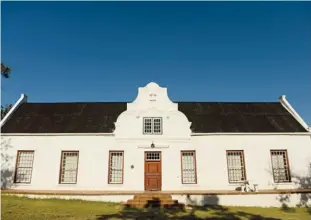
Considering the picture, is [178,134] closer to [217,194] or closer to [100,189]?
[217,194]

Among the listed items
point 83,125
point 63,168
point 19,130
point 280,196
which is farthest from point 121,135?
point 280,196

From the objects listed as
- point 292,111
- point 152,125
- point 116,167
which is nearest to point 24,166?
point 116,167

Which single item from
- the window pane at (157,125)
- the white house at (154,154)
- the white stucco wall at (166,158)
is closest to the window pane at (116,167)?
the white house at (154,154)

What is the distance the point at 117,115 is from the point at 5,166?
30.4 feet

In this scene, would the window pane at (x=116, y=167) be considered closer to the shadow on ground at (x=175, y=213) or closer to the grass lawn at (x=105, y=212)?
the grass lawn at (x=105, y=212)

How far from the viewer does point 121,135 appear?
66.3 feet

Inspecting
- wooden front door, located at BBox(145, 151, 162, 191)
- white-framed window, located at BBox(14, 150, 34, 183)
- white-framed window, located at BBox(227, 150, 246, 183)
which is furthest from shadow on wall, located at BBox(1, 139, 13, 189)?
white-framed window, located at BBox(227, 150, 246, 183)

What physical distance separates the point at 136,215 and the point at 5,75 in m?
11.5

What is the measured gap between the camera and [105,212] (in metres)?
14.3

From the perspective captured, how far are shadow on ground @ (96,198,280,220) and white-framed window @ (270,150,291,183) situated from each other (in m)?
6.00

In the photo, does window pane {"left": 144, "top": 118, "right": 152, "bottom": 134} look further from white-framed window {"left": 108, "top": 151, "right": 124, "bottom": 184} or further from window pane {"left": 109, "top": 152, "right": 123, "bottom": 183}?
window pane {"left": 109, "top": 152, "right": 123, "bottom": 183}

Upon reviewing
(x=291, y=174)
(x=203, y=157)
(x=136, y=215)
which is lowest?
(x=136, y=215)

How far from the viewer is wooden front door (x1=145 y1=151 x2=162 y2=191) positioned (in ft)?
63.0

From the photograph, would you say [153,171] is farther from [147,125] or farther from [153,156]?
[147,125]
